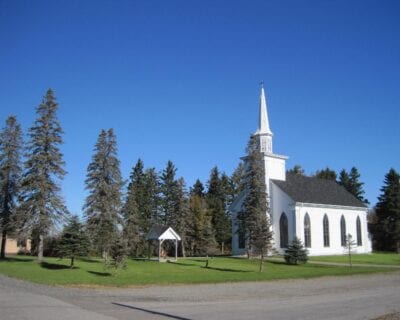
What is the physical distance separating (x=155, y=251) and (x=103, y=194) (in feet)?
77.2

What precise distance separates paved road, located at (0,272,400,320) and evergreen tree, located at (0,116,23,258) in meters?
25.2

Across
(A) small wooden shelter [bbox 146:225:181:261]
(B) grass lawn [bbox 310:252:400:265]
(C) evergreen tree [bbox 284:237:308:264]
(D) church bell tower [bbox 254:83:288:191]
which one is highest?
(D) church bell tower [bbox 254:83:288:191]

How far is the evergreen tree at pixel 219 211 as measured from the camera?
7806cm

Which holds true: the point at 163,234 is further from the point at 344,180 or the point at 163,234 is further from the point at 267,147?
the point at 344,180

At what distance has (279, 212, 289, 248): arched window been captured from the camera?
184 feet

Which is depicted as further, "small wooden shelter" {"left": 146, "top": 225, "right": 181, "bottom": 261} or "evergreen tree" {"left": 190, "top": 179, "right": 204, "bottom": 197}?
"evergreen tree" {"left": 190, "top": 179, "right": 204, "bottom": 197}

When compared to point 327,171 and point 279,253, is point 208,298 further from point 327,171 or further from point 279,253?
point 327,171

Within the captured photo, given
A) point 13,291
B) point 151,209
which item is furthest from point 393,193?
point 13,291

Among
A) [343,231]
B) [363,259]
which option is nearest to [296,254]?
[363,259]

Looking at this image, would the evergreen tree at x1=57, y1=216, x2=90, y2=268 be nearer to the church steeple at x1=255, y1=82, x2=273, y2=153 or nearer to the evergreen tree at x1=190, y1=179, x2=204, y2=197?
the church steeple at x1=255, y1=82, x2=273, y2=153

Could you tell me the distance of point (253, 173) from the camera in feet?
145

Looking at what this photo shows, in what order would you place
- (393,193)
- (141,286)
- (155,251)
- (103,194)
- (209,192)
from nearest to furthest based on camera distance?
(141,286) → (103,194) → (155,251) → (393,193) → (209,192)

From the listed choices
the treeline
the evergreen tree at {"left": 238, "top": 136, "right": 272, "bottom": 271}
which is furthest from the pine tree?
the evergreen tree at {"left": 238, "top": 136, "right": 272, "bottom": 271}

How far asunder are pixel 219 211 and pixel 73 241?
46.2 meters
